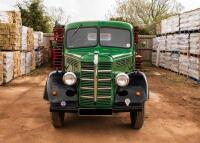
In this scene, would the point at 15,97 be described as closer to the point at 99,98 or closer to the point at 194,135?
the point at 99,98

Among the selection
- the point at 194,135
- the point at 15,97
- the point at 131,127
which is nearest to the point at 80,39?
the point at 131,127

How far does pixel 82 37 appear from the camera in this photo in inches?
431

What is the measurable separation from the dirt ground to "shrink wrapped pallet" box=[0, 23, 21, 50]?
5740 millimetres

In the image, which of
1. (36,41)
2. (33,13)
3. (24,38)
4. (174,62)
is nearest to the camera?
(24,38)

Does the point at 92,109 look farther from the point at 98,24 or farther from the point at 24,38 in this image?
the point at 24,38

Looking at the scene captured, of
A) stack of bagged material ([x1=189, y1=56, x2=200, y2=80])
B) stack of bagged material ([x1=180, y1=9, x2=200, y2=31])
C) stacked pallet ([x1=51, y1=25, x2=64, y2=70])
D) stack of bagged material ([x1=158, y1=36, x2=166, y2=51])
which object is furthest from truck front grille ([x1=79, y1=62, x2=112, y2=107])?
stack of bagged material ([x1=158, y1=36, x2=166, y2=51])

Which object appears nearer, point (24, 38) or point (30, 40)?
point (24, 38)

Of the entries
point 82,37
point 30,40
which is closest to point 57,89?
point 82,37

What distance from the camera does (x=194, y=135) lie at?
9.76 meters

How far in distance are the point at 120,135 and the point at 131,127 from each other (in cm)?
81

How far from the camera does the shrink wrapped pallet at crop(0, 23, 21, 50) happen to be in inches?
827

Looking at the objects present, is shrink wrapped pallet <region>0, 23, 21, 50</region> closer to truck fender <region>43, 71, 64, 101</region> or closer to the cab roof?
the cab roof

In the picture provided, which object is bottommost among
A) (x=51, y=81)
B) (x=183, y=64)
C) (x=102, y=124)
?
(x=102, y=124)

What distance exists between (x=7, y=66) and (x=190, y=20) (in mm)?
9581
